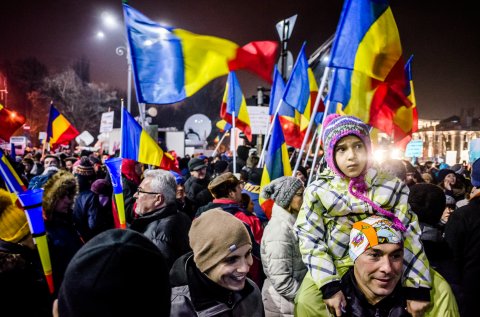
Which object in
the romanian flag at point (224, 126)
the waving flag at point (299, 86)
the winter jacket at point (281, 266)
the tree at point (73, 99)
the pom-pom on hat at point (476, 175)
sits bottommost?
the winter jacket at point (281, 266)

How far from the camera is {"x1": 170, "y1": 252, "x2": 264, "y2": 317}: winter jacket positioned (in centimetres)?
201

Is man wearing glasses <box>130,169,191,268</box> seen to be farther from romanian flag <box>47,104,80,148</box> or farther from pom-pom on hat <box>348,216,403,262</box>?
romanian flag <box>47,104,80,148</box>

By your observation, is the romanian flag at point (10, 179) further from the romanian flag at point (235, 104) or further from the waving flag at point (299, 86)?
the romanian flag at point (235, 104)

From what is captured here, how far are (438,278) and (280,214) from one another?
1518 millimetres

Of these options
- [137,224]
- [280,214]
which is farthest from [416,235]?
[137,224]

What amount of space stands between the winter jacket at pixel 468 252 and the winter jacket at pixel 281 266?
5.24 feet

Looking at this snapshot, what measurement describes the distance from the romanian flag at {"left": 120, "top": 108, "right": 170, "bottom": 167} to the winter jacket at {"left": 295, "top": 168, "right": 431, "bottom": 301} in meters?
3.36

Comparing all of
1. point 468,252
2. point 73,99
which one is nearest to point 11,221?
point 468,252

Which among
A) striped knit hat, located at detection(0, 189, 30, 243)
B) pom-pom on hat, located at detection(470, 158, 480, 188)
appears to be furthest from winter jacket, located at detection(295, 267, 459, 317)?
pom-pom on hat, located at detection(470, 158, 480, 188)

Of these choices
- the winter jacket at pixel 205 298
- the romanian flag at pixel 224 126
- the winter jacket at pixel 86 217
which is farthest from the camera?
the romanian flag at pixel 224 126

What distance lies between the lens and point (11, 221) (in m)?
2.73

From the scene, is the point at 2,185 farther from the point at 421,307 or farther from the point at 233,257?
the point at 421,307

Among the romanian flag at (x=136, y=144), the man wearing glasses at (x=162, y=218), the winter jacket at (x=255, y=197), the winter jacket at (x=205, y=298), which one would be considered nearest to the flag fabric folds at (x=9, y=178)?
the man wearing glasses at (x=162, y=218)

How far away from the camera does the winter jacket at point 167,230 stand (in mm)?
3238
